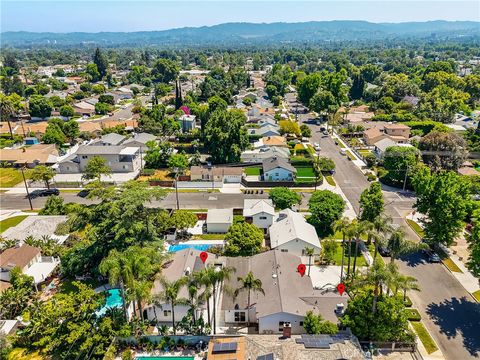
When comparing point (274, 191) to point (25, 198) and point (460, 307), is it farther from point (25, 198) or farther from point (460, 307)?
point (25, 198)

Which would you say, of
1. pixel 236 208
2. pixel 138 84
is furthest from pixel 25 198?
pixel 138 84

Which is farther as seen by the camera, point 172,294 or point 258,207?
point 258,207

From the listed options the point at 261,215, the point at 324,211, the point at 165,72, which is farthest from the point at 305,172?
the point at 165,72

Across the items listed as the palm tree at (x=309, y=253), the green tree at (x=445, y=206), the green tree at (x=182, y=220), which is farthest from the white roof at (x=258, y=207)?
the green tree at (x=445, y=206)

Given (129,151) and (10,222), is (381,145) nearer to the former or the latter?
(129,151)

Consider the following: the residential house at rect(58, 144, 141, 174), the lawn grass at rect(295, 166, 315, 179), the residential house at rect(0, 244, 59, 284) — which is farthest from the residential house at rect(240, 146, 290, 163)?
the residential house at rect(0, 244, 59, 284)

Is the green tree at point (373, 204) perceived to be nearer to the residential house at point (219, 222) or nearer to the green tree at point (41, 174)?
the residential house at point (219, 222)
